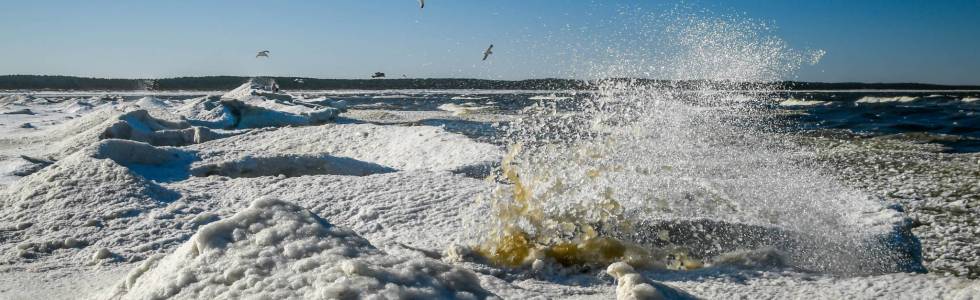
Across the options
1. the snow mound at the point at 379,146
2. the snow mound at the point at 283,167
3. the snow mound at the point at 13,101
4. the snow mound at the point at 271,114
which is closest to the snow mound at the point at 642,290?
the snow mound at the point at 283,167

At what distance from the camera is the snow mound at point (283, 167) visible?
449 centimetres

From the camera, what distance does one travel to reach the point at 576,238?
107 inches

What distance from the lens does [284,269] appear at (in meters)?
1.65

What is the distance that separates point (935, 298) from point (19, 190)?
3.95 meters

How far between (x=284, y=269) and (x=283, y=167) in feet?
10.3

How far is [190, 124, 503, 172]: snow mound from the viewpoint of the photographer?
234 inches

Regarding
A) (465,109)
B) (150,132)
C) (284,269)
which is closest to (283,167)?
(284,269)

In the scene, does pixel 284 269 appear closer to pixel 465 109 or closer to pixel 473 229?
pixel 473 229

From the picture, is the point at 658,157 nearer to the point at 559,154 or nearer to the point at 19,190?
the point at 559,154

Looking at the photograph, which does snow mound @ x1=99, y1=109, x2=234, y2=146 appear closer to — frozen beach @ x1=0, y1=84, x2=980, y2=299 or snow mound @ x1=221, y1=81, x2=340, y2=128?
snow mound @ x1=221, y1=81, x2=340, y2=128

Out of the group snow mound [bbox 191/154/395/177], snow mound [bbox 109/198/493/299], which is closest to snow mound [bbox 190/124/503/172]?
snow mound [bbox 191/154/395/177]

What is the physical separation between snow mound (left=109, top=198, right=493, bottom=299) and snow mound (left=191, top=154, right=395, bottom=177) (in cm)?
265

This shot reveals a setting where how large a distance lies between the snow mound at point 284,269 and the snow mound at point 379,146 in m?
3.51

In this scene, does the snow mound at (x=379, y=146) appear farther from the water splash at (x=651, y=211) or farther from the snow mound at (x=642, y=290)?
the snow mound at (x=642, y=290)
